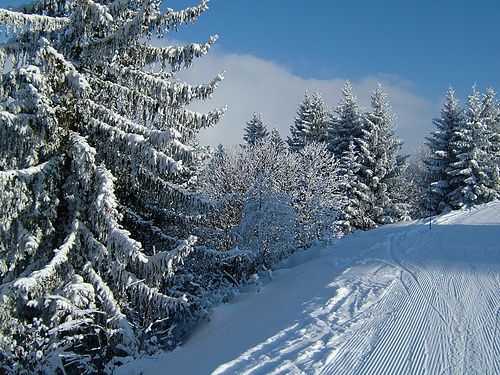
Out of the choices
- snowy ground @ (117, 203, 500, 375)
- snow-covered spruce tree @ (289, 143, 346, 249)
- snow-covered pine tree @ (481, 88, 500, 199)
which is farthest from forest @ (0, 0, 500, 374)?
snow-covered pine tree @ (481, 88, 500, 199)

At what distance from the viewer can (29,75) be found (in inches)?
300

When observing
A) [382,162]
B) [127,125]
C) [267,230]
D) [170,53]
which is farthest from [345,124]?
[127,125]

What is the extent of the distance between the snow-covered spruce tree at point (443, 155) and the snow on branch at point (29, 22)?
25.9 metres

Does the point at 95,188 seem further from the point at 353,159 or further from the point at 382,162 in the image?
the point at 382,162

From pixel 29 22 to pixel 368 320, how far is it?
8032 millimetres

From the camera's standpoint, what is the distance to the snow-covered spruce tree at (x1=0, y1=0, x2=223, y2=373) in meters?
7.89

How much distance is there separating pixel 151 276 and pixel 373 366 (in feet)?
16.4

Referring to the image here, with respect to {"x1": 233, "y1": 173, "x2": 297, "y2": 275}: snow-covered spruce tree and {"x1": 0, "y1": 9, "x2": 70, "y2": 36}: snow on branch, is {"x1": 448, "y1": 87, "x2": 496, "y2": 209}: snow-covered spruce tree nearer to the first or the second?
{"x1": 233, "y1": 173, "x2": 297, "y2": 275}: snow-covered spruce tree

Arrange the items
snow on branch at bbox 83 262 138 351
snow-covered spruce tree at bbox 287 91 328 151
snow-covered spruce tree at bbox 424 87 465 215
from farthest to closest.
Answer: snow-covered spruce tree at bbox 287 91 328 151, snow-covered spruce tree at bbox 424 87 465 215, snow on branch at bbox 83 262 138 351

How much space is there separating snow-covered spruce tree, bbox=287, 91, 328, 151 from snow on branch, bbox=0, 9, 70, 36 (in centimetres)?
2871

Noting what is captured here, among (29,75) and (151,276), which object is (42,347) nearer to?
(151,276)

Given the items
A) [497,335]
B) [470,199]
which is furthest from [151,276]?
[470,199]

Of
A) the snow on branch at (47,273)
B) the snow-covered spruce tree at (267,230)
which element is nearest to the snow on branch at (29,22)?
the snow on branch at (47,273)

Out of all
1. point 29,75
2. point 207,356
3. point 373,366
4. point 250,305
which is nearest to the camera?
point 373,366
